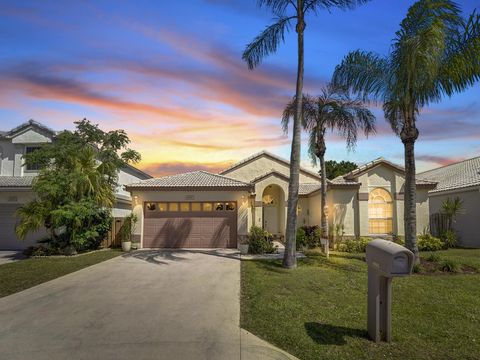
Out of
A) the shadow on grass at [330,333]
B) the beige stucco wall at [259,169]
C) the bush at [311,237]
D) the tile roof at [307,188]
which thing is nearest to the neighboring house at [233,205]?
the bush at [311,237]

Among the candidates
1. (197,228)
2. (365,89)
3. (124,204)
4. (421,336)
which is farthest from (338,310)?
(124,204)

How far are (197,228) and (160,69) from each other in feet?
29.6

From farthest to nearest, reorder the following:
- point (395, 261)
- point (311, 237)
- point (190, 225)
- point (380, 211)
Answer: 1. point (380, 211)
2. point (311, 237)
3. point (190, 225)
4. point (395, 261)

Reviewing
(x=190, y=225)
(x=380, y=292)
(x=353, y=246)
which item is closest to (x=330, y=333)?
(x=380, y=292)

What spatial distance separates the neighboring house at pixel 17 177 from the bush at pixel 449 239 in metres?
18.7

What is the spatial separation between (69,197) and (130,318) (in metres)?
11.1

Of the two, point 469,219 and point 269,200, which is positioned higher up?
point 269,200

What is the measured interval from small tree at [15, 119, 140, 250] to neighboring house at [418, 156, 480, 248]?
Result: 2025 centimetres

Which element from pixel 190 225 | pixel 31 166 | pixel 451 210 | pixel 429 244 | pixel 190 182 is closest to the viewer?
pixel 429 244

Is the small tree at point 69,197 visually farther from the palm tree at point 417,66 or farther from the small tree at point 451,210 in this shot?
the small tree at point 451,210

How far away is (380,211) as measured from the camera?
2041 centimetres

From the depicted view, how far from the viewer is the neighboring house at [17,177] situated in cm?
1897

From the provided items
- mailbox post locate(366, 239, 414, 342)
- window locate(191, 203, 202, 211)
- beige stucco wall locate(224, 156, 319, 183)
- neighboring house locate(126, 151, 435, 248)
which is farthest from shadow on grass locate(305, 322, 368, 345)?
beige stucco wall locate(224, 156, 319, 183)

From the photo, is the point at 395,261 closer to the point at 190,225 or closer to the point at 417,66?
the point at 417,66
